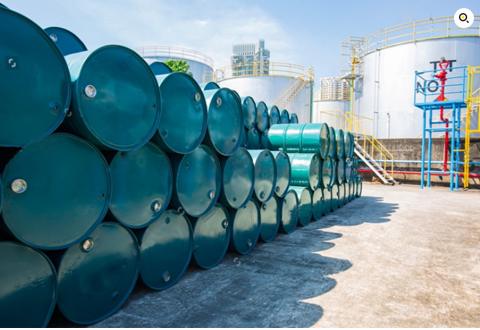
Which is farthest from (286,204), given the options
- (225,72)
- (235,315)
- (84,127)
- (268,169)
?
(225,72)

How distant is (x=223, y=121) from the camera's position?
156 inches

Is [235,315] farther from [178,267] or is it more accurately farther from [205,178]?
[205,178]

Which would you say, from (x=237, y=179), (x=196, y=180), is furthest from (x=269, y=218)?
(x=196, y=180)

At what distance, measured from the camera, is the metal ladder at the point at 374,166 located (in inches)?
543

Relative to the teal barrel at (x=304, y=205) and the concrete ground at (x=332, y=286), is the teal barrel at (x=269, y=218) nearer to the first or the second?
the concrete ground at (x=332, y=286)

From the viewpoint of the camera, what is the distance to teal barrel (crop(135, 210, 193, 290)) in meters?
3.07

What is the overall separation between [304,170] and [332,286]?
3.04 metres

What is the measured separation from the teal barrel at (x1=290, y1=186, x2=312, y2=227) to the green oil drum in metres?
3.74

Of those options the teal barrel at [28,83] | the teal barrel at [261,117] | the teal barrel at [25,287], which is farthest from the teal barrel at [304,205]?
the teal barrel at [28,83]

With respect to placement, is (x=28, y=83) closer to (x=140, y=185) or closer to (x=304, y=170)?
(x=140, y=185)

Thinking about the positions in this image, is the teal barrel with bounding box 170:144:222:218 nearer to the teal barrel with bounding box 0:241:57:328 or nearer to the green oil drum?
the green oil drum

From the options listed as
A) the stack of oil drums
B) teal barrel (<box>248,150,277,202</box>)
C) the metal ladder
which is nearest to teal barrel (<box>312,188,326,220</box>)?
teal barrel (<box>248,150,277,202</box>)

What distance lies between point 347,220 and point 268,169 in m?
2.89

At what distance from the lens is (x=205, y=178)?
12.0ft
